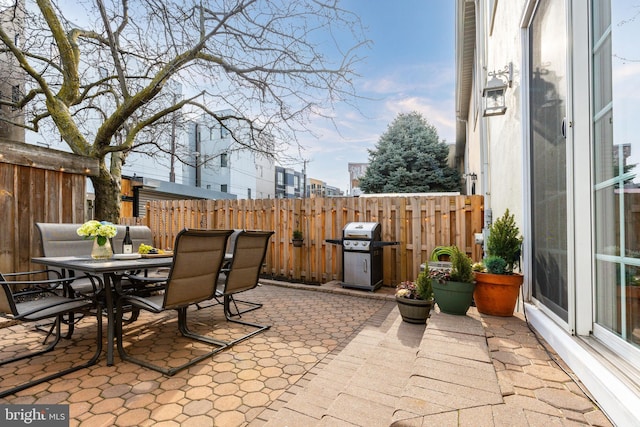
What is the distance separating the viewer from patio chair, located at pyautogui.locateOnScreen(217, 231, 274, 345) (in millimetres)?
3184

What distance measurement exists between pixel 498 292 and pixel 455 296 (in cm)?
32

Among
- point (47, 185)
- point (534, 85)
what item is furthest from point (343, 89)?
point (47, 185)

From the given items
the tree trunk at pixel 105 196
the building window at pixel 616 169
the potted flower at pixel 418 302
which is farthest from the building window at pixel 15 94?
the building window at pixel 616 169

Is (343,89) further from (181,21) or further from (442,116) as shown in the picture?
(442,116)

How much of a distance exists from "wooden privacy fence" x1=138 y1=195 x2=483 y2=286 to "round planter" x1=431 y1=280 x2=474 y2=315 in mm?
2451

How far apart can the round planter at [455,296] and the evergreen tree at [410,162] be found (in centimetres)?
1178

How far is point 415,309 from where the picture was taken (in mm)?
2910

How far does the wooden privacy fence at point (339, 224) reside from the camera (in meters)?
4.81

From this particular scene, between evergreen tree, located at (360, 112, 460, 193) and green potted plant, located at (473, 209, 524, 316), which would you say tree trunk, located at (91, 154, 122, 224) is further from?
evergreen tree, located at (360, 112, 460, 193)

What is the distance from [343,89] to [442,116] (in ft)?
30.1

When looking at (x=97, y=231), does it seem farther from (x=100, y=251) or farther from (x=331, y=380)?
(x=331, y=380)

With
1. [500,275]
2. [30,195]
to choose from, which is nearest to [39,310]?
[30,195]

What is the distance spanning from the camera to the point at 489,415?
3.84ft

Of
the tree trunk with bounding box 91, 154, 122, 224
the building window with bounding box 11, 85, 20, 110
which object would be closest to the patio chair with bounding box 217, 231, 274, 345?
the tree trunk with bounding box 91, 154, 122, 224
